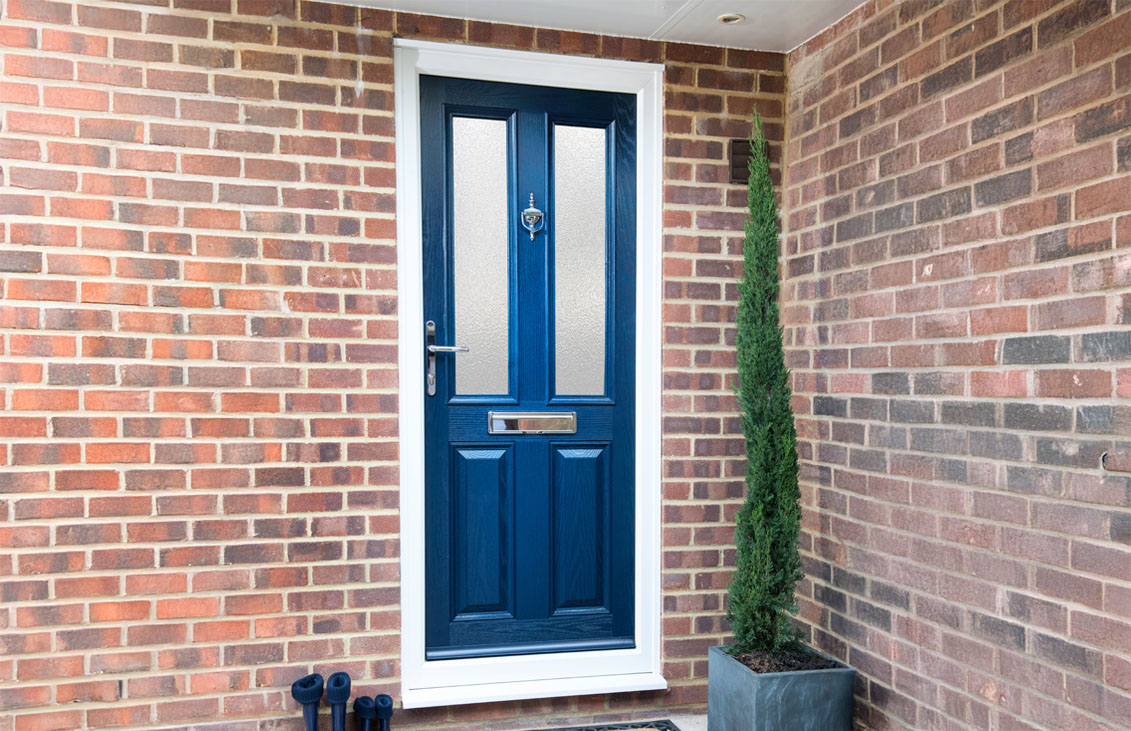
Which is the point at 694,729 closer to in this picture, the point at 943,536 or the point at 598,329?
the point at 943,536

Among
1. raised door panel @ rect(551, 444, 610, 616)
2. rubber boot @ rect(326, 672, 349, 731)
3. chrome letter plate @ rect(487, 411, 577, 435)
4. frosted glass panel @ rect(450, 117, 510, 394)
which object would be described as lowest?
rubber boot @ rect(326, 672, 349, 731)

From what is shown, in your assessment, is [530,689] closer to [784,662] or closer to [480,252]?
[784,662]

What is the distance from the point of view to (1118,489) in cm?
172

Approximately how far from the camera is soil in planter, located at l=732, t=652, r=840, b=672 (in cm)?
249

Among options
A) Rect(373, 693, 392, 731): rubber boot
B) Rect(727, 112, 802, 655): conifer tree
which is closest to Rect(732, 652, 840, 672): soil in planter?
Rect(727, 112, 802, 655): conifer tree

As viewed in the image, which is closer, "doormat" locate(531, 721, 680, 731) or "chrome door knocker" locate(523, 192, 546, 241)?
"doormat" locate(531, 721, 680, 731)

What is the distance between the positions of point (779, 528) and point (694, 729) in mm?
796

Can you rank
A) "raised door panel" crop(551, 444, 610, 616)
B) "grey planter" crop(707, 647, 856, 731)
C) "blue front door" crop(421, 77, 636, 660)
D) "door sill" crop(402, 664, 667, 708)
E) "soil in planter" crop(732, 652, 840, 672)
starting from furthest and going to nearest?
"raised door panel" crop(551, 444, 610, 616) → "blue front door" crop(421, 77, 636, 660) → "door sill" crop(402, 664, 667, 708) → "soil in planter" crop(732, 652, 840, 672) → "grey planter" crop(707, 647, 856, 731)

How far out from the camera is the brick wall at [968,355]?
1.77m

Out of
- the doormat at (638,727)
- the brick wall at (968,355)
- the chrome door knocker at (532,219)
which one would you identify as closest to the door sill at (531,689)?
the doormat at (638,727)

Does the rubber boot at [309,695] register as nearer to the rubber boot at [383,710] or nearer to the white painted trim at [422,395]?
the rubber boot at [383,710]

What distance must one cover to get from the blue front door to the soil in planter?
0.54 meters

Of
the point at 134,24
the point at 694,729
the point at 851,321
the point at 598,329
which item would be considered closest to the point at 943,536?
the point at 851,321

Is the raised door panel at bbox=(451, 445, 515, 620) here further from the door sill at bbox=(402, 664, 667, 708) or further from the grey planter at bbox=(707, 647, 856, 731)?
the grey planter at bbox=(707, 647, 856, 731)
